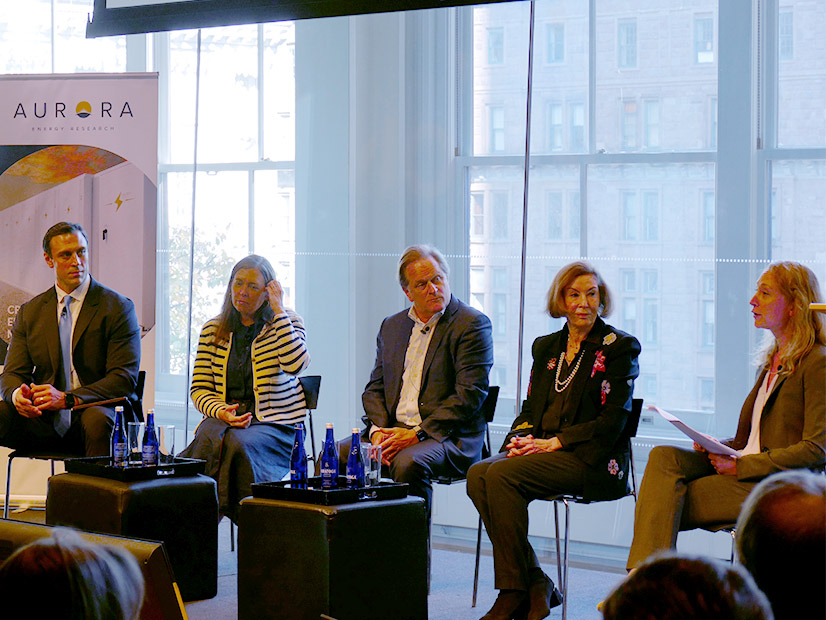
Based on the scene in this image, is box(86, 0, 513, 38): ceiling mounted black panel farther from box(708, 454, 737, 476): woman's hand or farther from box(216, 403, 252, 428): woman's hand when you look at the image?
box(708, 454, 737, 476): woman's hand

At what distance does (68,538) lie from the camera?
1071 millimetres

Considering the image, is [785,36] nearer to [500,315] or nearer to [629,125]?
[629,125]

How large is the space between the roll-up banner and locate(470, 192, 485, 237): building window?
152cm

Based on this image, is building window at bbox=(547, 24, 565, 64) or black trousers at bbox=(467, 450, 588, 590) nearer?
black trousers at bbox=(467, 450, 588, 590)

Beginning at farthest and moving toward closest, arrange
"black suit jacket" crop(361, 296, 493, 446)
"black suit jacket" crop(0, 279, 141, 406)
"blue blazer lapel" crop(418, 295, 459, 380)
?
"black suit jacket" crop(0, 279, 141, 406), "blue blazer lapel" crop(418, 295, 459, 380), "black suit jacket" crop(361, 296, 493, 446)

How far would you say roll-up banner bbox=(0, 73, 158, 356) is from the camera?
5160mm

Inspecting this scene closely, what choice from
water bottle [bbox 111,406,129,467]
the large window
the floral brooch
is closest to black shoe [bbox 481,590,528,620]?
the floral brooch

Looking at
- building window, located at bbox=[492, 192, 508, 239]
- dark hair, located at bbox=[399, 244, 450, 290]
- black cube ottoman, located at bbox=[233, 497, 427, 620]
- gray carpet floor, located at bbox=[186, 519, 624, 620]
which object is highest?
building window, located at bbox=[492, 192, 508, 239]

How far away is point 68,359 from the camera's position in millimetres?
4945

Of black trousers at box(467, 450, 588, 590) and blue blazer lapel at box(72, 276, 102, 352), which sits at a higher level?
blue blazer lapel at box(72, 276, 102, 352)

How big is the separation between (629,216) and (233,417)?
1.88m

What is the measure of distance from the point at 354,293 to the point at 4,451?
6.44 feet

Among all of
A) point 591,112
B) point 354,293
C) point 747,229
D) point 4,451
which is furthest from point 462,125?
point 4,451

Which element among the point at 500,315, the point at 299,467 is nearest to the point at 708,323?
the point at 500,315
